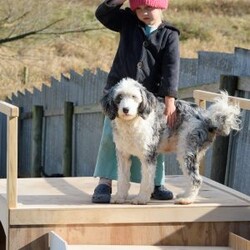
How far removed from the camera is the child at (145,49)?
19.9 ft

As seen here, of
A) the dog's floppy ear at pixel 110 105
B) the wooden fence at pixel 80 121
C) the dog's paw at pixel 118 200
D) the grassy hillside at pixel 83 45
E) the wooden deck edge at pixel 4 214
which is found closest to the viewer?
Answer: the dog's floppy ear at pixel 110 105

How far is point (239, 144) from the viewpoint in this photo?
823 centimetres

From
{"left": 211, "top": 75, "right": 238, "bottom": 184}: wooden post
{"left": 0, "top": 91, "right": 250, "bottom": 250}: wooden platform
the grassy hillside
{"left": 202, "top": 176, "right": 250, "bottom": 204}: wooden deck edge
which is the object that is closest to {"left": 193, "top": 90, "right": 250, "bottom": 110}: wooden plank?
{"left": 0, "top": 91, "right": 250, "bottom": 250}: wooden platform

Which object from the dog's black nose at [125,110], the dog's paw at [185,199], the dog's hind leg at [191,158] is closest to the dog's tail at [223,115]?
the dog's hind leg at [191,158]

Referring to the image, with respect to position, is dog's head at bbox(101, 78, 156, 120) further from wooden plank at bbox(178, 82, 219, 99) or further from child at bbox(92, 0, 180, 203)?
wooden plank at bbox(178, 82, 219, 99)

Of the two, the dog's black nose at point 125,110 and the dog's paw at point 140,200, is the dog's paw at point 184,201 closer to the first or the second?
the dog's paw at point 140,200

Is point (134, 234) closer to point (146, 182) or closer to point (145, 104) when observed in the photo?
point (146, 182)

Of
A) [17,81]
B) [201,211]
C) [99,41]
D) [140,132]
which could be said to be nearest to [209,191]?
[201,211]

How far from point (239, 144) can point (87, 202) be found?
242 centimetres

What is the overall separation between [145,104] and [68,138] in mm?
7351

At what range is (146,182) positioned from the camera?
6012mm

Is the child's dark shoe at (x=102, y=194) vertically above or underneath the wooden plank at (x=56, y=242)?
above

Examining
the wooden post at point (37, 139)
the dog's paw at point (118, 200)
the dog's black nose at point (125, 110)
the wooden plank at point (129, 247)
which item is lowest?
the wooden post at point (37, 139)

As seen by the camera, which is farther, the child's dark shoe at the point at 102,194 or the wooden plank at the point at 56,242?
the child's dark shoe at the point at 102,194
